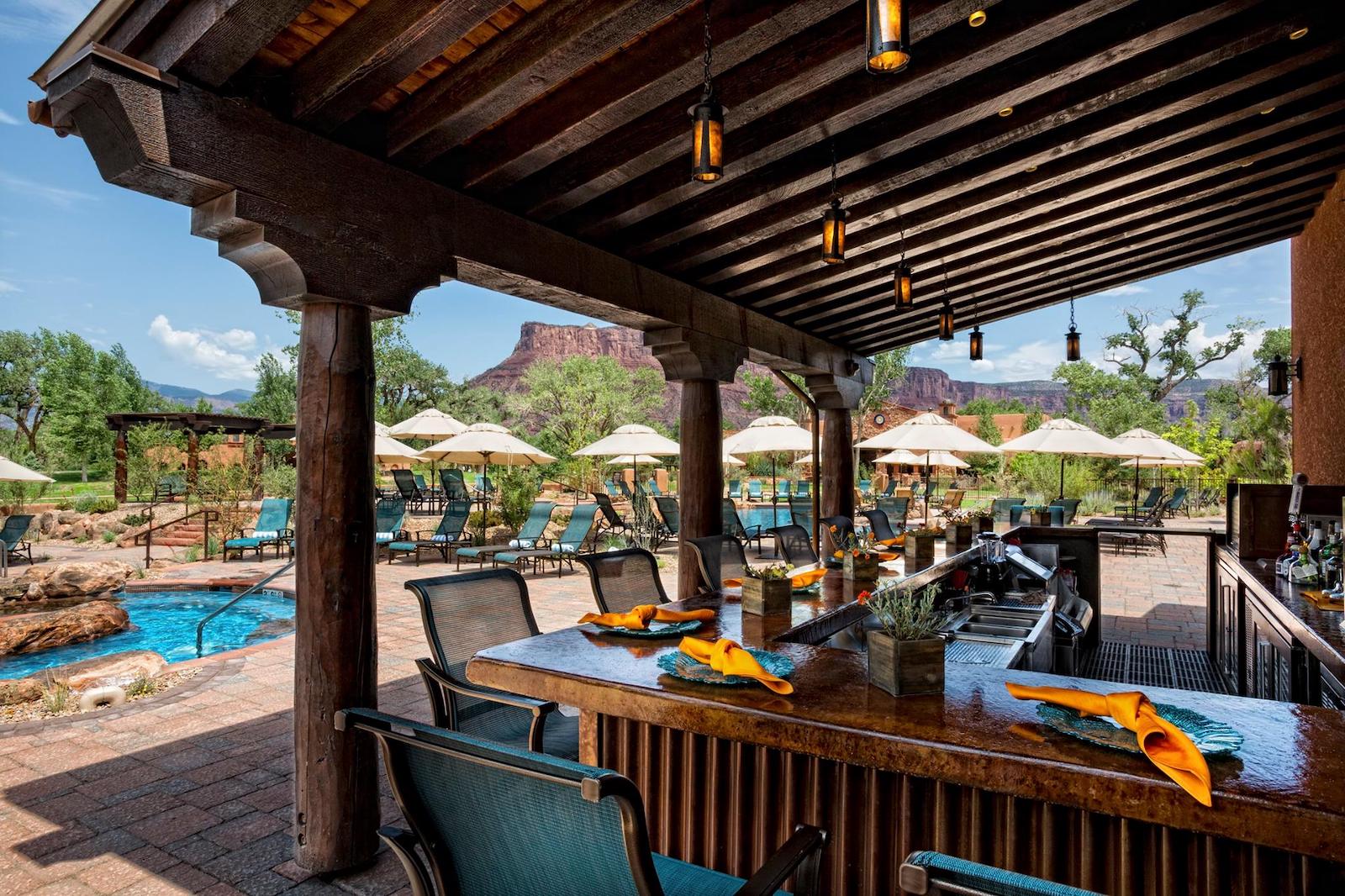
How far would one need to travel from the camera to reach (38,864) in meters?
2.51

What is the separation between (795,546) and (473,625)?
105 inches

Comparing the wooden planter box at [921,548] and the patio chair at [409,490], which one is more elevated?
the wooden planter box at [921,548]

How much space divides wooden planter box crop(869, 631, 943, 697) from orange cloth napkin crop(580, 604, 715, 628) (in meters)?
0.84

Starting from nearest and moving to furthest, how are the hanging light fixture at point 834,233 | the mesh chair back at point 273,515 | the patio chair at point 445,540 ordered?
the hanging light fixture at point 834,233
the patio chair at point 445,540
the mesh chair back at point 273,515

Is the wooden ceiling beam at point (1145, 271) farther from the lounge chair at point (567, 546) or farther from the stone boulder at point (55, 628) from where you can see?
the stone boulder at point (55, 628)

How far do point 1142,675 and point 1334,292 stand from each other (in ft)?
11.7

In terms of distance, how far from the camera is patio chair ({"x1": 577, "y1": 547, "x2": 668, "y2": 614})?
3076mm

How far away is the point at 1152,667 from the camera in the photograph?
5.15 meters

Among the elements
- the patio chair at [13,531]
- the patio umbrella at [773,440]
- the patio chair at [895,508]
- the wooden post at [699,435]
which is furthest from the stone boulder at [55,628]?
the patio chair at [895,508]

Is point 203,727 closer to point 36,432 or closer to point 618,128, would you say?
point 618,128

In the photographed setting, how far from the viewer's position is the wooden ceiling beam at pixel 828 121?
8.69 ft

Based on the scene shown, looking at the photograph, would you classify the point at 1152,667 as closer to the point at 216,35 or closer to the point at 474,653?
the point at 474,653

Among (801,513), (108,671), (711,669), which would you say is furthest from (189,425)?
(711,669)

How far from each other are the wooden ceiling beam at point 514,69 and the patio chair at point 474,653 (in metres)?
1.58
